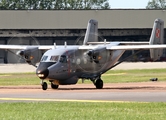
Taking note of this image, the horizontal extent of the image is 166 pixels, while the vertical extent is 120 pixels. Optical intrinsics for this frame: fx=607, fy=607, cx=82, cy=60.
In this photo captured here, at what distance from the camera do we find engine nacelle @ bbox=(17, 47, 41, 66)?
46013 millimetres

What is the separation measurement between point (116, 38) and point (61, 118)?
85.8m

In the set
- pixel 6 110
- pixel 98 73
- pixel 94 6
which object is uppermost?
pixel 6 110

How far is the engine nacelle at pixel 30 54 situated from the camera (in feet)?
151

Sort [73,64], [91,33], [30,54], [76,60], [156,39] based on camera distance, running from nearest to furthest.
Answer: [73,64]
[76,60]
[30,54]
[156,39]
[91,33]

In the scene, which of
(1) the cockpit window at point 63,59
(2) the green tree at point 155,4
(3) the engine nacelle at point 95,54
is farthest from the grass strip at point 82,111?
(2) the green tree at point 155,4

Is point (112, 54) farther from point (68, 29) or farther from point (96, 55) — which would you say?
point (68, 29)

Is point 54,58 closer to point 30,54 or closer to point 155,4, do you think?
point 30,54

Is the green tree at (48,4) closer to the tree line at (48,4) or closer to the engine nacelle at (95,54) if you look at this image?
the tree line at (48,4)

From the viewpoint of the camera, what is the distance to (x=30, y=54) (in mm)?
46125

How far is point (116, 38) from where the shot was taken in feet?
350

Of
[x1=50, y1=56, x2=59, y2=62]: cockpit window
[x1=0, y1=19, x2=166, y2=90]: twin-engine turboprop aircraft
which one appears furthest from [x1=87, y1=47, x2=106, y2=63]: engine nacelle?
[x1=50, y1=56, x2=59, y2=62]: cockpit window

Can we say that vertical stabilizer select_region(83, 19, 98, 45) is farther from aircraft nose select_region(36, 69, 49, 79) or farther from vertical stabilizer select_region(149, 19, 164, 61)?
aircraft nose select_region(36, 69, 49, 79)

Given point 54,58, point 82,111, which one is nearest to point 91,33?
point 54,58

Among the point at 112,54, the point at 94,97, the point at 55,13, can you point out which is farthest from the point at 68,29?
the point at 94,97
